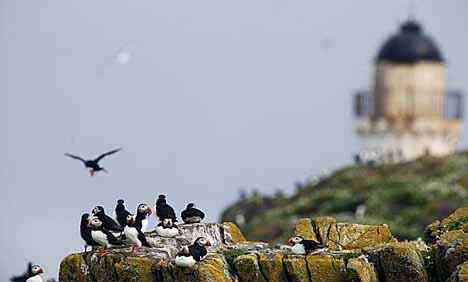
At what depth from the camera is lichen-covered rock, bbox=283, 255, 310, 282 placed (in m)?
51.4

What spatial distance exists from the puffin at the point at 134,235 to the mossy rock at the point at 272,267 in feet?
9.03

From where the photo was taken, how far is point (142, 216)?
53.8m

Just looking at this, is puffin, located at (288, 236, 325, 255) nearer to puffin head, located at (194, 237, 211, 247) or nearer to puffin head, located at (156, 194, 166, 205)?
puffin head, located at (194, 237, 211, 247)

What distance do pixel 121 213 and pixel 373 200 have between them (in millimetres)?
61226

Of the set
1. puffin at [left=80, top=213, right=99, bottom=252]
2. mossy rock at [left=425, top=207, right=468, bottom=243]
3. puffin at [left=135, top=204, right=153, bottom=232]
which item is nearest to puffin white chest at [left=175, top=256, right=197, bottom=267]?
puffin at [left=135, top=204, right=153, bottom=232]

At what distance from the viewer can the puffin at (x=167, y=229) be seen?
54.2 meters

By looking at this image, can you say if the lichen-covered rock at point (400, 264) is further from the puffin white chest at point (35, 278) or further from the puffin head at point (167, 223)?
the puffin white chest at point (35, 278)

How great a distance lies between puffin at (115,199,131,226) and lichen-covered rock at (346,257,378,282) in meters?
5.57

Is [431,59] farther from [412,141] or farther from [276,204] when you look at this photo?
[276,204]

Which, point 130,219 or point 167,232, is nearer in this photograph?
point 130,219

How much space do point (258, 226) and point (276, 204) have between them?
1406 centimetres

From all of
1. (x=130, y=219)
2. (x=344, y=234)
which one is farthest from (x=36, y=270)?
(x=344, y=234)

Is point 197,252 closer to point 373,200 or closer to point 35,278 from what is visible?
point 35,278

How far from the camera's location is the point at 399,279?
168 feet
